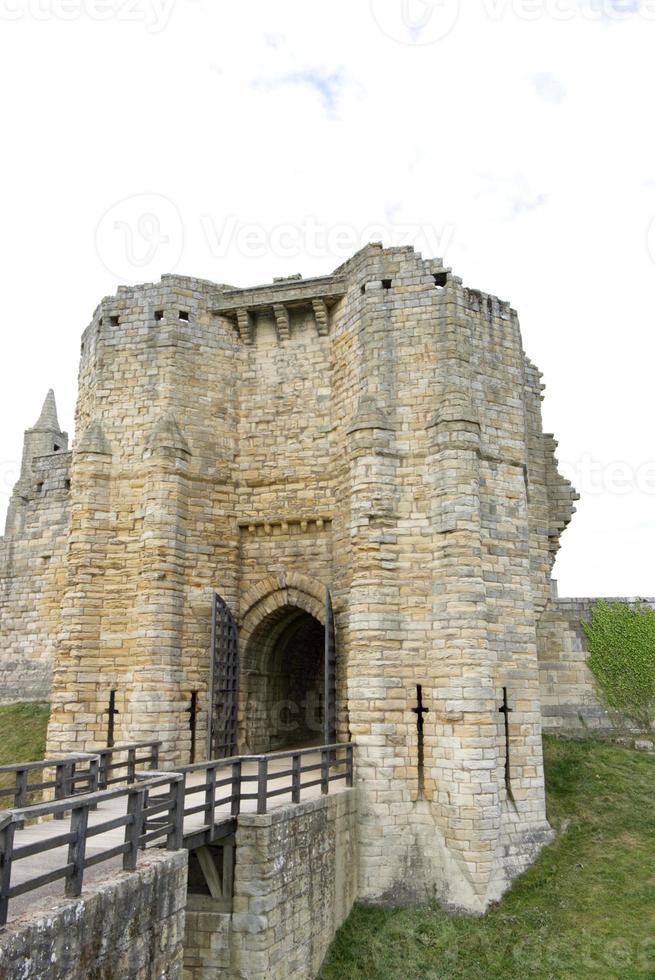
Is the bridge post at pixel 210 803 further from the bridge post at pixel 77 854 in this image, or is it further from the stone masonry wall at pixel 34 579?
the stone masonry wall at pixel 34 579

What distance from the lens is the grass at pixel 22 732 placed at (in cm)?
1641

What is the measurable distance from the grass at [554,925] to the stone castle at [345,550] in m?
0.43

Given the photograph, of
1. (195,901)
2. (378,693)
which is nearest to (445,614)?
(378,693)

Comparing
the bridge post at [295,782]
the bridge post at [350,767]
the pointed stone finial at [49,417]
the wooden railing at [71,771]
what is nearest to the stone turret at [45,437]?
the pointed stone finial at [49,417]

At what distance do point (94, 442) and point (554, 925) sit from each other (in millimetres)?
10136

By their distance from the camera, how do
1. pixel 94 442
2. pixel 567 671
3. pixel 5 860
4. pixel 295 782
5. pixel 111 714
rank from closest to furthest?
1. pixel 5 860
2. pixel 295 782
3. pixel 111 714
4. pixel 94 442
5. pixel 567 671

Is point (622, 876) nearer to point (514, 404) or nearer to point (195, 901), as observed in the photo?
point (195, 901)

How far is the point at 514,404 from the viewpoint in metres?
13.2

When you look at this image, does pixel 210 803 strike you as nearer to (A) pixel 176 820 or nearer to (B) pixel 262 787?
(B) pixel 262 787

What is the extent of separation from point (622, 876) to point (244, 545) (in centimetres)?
777

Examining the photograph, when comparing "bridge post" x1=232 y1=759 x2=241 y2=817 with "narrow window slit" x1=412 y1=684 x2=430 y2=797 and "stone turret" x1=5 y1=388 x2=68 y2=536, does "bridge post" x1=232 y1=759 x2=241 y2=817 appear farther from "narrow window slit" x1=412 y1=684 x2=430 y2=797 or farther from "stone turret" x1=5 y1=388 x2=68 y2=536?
"stone turret" x1=5 y1=388 x2=68 y2=536

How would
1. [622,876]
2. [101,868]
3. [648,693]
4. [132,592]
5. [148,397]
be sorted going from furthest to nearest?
[648,693], [148,397], [132,592], [622,876], [101,868]

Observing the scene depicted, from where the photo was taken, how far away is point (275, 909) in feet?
27.7

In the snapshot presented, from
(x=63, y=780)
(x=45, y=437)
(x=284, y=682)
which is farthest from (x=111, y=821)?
(x=45, y=437)
